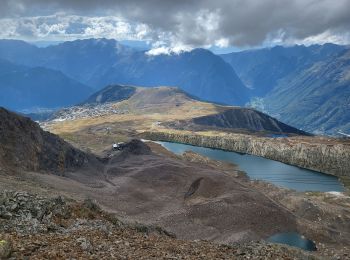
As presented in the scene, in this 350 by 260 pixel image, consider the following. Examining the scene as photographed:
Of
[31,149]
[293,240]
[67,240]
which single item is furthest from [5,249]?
[31,149]

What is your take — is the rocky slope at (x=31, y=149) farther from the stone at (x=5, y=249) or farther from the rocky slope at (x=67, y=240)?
the stone at (x=5, y=249)

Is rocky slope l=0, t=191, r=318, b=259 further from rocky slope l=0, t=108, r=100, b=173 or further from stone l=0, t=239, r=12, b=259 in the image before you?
rocky slope l=0, t=108, r=100, b=173

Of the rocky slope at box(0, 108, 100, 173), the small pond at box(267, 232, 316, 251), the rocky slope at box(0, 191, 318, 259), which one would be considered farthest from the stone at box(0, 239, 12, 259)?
the rocky slope at box(0, 108, 100, 173)

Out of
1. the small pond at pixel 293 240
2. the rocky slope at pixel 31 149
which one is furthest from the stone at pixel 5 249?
the rocky slope at pixel 31 149

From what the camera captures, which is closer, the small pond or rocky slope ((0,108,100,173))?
the small pond

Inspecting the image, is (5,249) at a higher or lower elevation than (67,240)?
higher

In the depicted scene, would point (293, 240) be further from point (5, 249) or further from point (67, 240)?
point (5, 249)

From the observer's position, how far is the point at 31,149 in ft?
321

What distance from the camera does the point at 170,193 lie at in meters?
99.8

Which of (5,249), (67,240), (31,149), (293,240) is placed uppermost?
(31,149)

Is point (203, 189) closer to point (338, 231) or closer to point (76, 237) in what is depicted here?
point (338, 231)

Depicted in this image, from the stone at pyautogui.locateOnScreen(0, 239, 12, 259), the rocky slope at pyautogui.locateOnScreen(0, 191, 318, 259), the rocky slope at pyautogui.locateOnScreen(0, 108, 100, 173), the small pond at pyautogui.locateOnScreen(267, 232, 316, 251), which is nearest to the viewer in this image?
the stone at pyautogui.locateOnScreen(0, 239, 12, 259)

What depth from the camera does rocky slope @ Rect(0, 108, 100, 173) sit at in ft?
300

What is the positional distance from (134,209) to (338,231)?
139 ft
